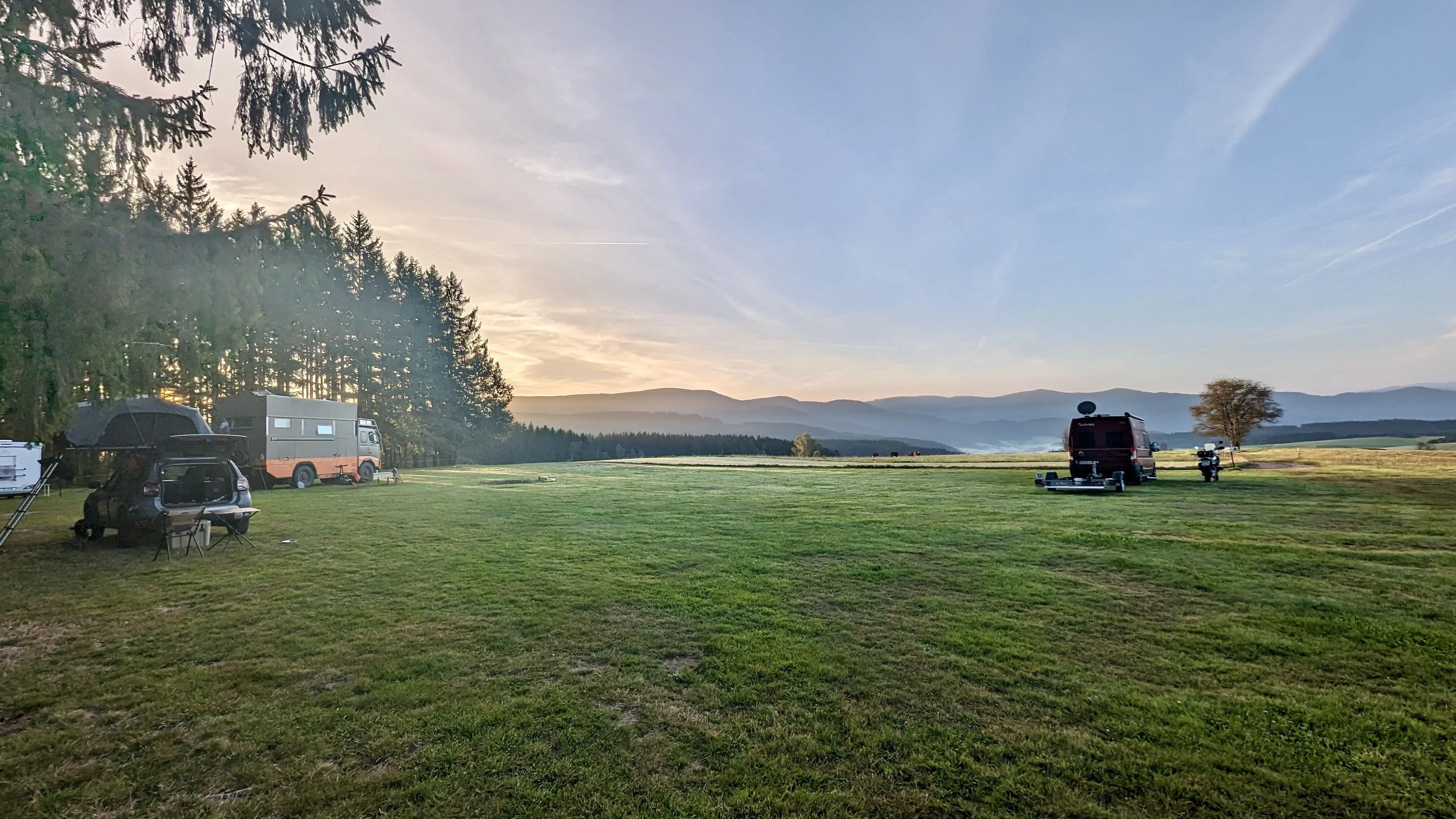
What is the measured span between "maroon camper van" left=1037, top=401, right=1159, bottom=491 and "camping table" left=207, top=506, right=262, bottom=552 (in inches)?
911

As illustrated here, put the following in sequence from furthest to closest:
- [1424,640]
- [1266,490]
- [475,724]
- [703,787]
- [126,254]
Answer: [1266,490], [126,254], [1424,640], [475,724], [703,787]

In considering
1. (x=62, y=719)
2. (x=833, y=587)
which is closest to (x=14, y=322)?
(x=62, y=719)

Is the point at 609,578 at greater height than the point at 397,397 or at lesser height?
lesser

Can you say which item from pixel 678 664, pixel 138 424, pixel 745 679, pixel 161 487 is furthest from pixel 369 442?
pixel 745 679

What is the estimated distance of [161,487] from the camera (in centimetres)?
1109

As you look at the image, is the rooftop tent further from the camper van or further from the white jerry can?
the white jerry can

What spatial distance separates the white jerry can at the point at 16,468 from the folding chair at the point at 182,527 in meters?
19.6

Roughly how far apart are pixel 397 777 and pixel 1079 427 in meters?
23.3

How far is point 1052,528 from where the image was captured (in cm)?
1171

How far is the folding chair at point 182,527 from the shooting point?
33.1ft

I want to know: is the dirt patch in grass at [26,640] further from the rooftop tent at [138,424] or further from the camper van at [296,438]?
the camper van at [296,438]

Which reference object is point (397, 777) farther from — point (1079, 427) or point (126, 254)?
point (1079, 427)

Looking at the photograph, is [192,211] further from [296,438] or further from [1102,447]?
[1102,447]

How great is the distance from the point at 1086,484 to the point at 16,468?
137ft
